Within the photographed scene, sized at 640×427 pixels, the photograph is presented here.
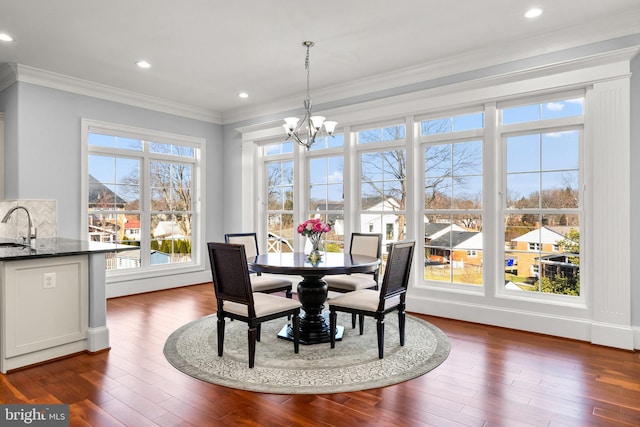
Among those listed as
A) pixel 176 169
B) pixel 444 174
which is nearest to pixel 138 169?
pixel 176 169

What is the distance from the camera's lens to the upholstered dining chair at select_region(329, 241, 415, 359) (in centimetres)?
317

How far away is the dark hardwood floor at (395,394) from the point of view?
7.51ft

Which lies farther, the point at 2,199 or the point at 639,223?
the point at 2,199

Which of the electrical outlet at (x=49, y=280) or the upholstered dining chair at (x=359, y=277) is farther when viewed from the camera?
the upholstered dining chair at (x=359, y=277)

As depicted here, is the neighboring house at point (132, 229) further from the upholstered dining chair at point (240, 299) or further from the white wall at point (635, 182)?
the white wall at point (635, 182)

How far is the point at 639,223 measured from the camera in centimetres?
345

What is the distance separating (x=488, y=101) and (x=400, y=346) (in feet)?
8.86

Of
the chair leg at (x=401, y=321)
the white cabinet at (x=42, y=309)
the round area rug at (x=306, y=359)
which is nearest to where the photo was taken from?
the round area rug at (x=306, y=359)

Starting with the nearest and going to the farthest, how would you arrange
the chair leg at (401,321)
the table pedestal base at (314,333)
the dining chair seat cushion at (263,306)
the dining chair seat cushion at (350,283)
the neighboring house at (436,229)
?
1. the dining chair seat cushion at (263,306)
2. the chair leg at (401,321)
3. the table pedestal base at (314,333)
4. the dining chair seat cushion at (350,283)
5. the neighboring house at (436,229)

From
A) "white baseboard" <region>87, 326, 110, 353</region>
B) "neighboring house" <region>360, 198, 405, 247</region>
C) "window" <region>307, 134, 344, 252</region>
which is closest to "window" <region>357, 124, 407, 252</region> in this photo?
"neighboring house" <region>360, 198, 405, 247</region>

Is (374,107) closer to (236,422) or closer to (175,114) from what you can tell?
(175,114)

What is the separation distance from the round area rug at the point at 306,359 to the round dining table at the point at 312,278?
0.13m

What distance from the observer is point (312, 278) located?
3.73 m

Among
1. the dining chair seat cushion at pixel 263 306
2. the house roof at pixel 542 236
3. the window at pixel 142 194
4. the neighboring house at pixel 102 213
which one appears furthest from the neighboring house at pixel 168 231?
the house roof at pixel 542 236
